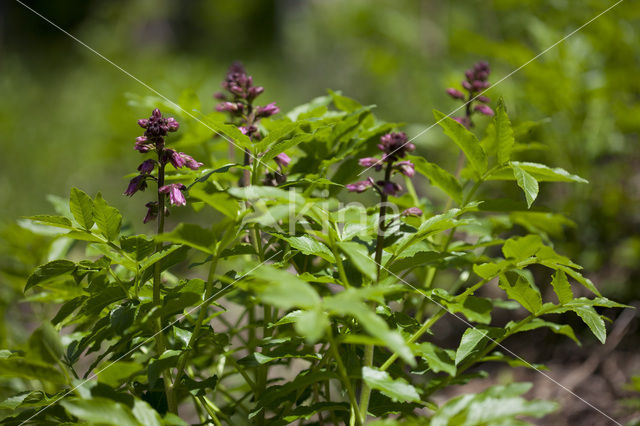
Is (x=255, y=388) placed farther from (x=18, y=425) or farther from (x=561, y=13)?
(x=561, y=13)

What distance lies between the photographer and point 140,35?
13.9 meters

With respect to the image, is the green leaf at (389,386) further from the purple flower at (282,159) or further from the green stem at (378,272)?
the purple flower at (282,159)

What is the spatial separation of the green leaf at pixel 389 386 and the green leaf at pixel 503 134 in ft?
2.22

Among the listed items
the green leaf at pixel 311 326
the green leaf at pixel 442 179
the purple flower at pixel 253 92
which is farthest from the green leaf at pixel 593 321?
the purple flower at pixel 253 92

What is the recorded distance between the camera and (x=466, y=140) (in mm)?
1400

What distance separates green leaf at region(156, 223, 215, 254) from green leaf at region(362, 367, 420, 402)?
1.40ft

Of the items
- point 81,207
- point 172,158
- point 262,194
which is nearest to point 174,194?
point 172,158

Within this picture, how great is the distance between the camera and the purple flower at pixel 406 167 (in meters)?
1.36

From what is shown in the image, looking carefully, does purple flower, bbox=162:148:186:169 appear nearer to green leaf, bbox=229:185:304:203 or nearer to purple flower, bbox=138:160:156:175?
purple flower, bbox=138:160:156:175

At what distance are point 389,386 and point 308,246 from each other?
362mm

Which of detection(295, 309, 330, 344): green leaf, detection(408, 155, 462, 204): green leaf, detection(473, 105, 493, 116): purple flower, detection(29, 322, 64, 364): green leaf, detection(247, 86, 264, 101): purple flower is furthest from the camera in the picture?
detection(473, 105, 493, 116): purple flower

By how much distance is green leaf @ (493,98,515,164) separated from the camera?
4.49ft

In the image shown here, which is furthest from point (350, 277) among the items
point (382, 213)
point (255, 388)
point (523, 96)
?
point (523, 96)

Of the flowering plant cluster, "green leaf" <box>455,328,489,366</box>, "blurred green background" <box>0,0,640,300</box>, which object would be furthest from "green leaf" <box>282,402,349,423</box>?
"blurred green background" <box>0,0,640,300</box>
